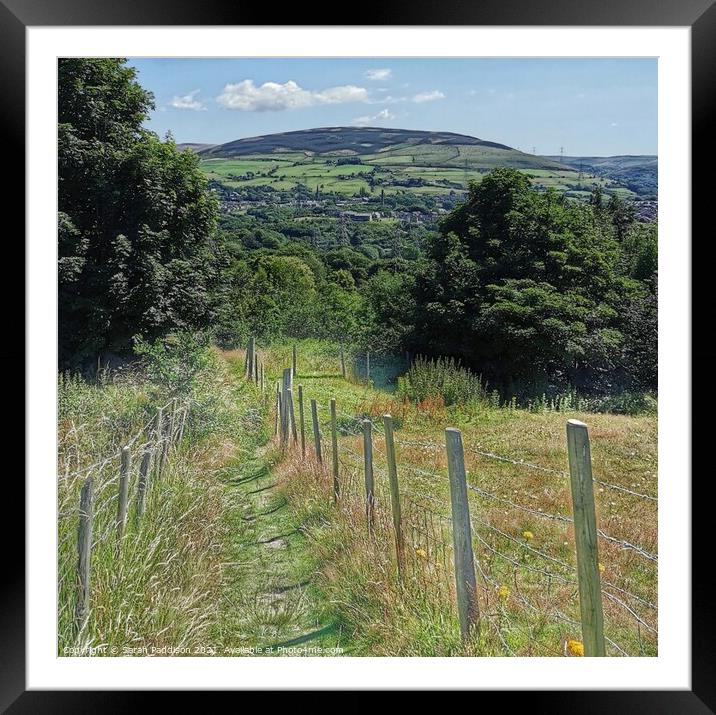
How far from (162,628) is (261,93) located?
293 centimetres

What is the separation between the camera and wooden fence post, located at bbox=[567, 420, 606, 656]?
2.71m

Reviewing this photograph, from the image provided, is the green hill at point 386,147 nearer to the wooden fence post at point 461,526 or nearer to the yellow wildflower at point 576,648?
the wooden fence post at point 461,526

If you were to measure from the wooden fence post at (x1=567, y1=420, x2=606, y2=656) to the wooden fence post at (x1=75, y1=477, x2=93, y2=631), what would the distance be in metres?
2.00

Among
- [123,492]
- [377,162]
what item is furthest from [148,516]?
[377,162]

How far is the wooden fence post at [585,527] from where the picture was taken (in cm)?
271

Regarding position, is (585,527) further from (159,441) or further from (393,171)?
(393,171)

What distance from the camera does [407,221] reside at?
462cm

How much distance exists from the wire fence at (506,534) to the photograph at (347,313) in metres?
0.02

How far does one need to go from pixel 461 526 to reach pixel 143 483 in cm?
175

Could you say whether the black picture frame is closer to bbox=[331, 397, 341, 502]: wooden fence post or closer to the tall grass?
bbox=[331, 397, 341, 502]: wooden fence post

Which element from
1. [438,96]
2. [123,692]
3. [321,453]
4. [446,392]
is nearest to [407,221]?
[438,96]

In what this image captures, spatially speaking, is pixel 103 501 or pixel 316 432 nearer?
pixel 103 501

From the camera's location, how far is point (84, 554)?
3316mm
